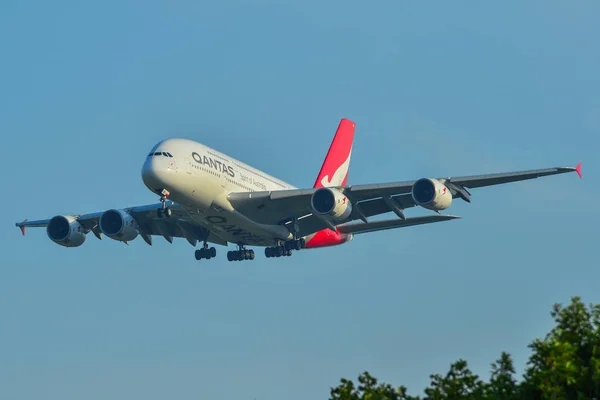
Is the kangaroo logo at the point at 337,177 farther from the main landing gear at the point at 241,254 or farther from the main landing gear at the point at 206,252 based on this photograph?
the main landing gear at the point at 206,252

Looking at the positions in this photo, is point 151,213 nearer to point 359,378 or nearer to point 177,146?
point 177,146

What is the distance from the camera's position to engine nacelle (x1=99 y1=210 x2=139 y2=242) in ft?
167

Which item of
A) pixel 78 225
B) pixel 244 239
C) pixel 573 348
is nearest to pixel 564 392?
pixel 573 348

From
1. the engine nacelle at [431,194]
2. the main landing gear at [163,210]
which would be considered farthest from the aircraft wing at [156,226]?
the engine nacelle at [431,194]

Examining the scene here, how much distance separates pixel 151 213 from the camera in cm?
5109

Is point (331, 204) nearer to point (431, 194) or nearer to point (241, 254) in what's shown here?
point (431, 194)

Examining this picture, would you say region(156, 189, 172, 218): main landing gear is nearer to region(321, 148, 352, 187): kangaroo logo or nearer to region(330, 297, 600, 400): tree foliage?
region(321, 148, 352, 187): kangaroo logo

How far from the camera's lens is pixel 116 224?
51.0 m

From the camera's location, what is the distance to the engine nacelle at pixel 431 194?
4459 centimetres

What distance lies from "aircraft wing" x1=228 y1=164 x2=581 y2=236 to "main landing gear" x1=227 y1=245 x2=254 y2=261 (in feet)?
12.9

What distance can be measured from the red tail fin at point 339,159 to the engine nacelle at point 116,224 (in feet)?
43.0

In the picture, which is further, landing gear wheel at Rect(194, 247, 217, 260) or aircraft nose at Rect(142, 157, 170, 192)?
landing gear wheel at Rect(194, 247, 217, 260)

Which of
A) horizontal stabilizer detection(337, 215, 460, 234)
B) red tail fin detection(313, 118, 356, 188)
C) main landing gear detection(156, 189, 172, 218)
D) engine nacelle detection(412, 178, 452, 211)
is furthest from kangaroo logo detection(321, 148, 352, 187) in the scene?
main landing gear detection(156, 189, 172, 218)

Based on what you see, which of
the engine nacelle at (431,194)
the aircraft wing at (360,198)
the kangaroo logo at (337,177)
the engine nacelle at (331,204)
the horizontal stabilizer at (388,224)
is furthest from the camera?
the kangaroo logo at (337,177)
